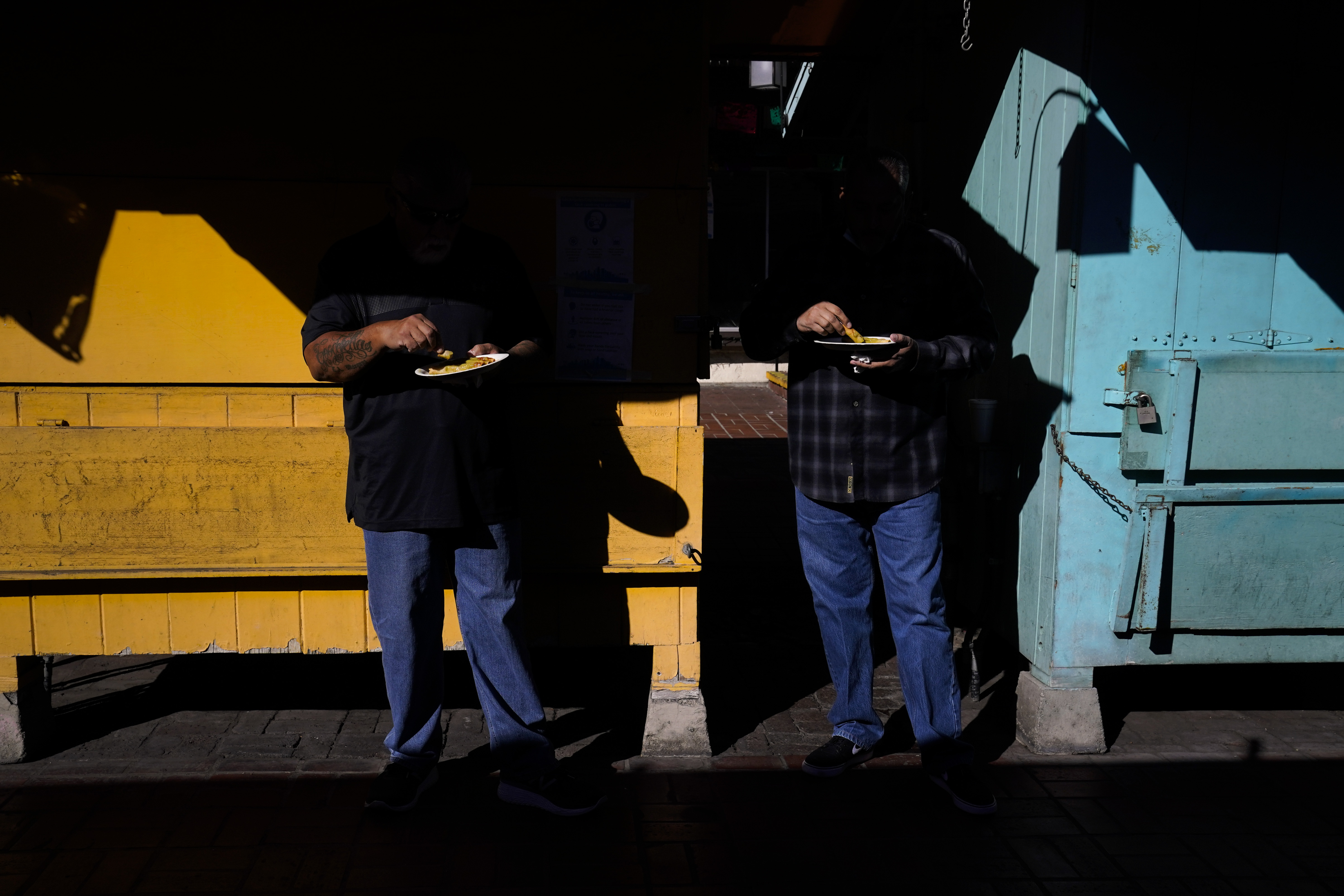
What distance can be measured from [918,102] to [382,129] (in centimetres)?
241

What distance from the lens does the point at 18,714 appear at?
11.6ft

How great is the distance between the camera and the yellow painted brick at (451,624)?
3645 millimetres

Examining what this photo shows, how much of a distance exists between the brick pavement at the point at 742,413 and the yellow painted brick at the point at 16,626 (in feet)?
20.0

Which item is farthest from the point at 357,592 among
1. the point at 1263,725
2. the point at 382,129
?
the point at 1263,725

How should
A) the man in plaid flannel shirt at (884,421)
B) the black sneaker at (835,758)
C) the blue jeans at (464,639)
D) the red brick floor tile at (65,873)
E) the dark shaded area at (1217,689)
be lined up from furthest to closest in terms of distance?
1. the dark shaded area at (1217,689)
2. the black sneaker at (835,758)
3. the man in plaid flannel shirt at (884,421)
4. the blue jeans at (464,639)
5. the red brick floor tile at (65,873)

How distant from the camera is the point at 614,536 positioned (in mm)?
3596

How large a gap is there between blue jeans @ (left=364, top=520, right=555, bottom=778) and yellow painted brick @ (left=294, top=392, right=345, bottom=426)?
1.78 feet

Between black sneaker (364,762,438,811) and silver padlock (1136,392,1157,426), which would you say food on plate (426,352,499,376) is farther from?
silver padlock (1136,392,1157,426)

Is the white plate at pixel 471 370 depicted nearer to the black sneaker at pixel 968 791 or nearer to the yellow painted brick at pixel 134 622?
the yellow painted brick at pixel 134 622

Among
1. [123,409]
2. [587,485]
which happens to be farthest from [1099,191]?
[123,409]

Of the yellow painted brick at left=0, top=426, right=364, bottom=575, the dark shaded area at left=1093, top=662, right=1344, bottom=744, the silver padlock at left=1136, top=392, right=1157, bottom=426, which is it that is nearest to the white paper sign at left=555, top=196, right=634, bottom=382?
the yellow painted brick at left=0, top=426, right=364, bottom=575

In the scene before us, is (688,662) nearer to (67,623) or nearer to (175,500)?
(175,500)

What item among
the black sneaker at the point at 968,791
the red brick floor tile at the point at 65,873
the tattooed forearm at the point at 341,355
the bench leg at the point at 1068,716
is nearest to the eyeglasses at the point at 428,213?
the tattooed forearm at the point at 341,355

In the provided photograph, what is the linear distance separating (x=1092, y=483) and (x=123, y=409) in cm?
340
